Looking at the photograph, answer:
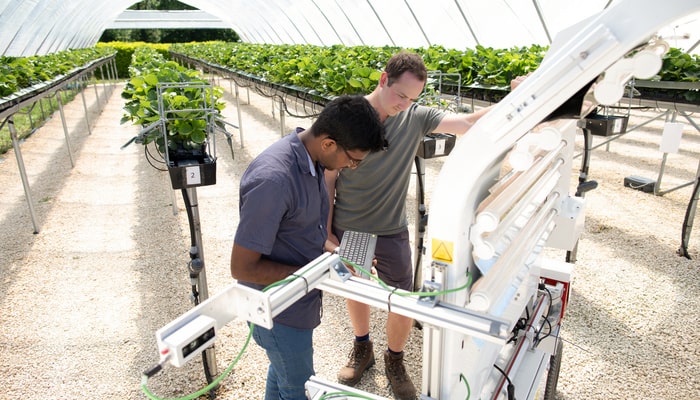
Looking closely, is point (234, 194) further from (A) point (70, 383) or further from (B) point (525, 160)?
(B) point (525, 160)

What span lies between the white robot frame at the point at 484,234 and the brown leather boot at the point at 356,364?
116 cm

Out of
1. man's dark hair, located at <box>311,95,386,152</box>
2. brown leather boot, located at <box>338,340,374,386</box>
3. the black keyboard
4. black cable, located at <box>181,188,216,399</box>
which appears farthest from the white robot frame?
black cable, located at <box>181,188,216,399</box>

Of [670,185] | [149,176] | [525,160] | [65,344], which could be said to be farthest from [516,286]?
[149,176]

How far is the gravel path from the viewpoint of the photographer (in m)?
2.65

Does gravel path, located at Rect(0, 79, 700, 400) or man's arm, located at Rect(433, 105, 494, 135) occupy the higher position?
man's arm, located at Rect(433, 105, 494, 135)

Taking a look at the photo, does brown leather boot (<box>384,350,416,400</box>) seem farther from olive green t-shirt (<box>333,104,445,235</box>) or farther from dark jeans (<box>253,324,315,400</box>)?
dark jeans (<box>253,324,315,400</box>)

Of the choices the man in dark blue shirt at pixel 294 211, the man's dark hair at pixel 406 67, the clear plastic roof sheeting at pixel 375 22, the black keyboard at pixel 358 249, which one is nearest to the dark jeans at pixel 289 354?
the man in dark blue shirt at pixel 294 211

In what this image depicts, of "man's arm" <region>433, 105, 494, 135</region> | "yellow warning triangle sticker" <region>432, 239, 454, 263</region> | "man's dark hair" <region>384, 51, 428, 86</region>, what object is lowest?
"yellow warning triangle sticker" <region>432, 239, 454, 263</region>

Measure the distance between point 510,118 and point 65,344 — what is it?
3201 millimetres

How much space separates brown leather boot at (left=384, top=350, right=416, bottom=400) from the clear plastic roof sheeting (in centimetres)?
183

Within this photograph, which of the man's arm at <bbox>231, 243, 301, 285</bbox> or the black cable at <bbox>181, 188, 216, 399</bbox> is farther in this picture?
the black cable at <bbox>181, 188, 216, 399</bbox>

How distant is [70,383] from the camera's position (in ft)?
→ 8.74

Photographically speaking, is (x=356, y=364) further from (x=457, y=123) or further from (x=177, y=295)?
(x=177, y=295)

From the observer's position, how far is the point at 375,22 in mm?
11984
